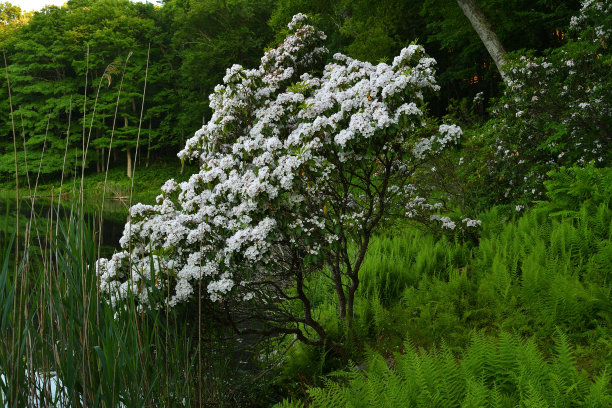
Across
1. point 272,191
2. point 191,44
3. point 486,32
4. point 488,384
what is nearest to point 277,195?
point 272,191

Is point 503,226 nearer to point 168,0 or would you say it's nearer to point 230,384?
point 230,384

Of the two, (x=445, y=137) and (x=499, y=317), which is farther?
(x=499, y=317)

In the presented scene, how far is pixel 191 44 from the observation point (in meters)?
24.6

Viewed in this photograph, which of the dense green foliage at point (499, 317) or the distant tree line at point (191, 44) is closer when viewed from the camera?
the dense green foliage at point (499, 317)

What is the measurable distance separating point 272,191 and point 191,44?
2397 cm

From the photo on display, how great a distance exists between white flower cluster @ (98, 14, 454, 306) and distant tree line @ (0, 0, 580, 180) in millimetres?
6365

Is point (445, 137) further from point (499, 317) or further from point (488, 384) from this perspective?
point (488, 384)

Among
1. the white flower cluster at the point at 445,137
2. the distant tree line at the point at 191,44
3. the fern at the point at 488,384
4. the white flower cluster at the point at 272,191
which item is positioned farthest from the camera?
the distant tree line at the point at 191,44

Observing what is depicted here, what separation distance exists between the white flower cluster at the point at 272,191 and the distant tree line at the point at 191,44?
6.37m

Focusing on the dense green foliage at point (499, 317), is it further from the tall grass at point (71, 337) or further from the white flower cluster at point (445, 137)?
the white flower cluster at point (445, 137)

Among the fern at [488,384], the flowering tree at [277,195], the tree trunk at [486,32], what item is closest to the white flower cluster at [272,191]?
the flowering tree at [277,195]

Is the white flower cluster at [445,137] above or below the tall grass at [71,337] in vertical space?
above

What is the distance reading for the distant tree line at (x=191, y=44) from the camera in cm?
1273

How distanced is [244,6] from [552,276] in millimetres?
24566
